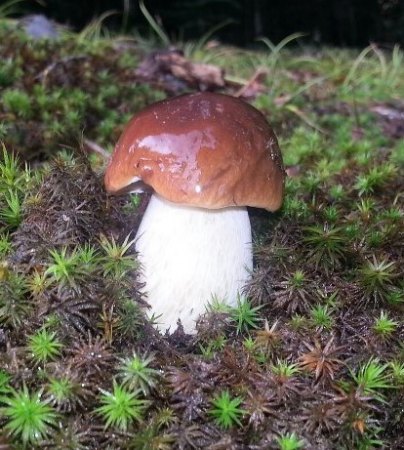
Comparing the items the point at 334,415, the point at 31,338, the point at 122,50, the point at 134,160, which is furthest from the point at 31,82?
the point at 334,415

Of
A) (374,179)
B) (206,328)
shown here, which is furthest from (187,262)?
(374,179)

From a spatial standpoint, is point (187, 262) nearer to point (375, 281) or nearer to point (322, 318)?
point (322, 318)

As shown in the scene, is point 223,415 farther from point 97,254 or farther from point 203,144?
point 203,144

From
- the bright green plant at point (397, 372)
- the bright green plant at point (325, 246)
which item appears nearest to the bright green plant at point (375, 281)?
the bright green plant at point (325, 246)

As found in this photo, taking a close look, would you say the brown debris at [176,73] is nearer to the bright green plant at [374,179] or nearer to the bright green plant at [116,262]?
the bright green plant at [374,179]

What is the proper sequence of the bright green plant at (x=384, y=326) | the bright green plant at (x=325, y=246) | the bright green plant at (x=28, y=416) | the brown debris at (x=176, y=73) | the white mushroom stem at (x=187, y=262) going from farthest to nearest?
1. the brown debris at (x=176, y=73)
2. the bright green plant at (x=325, y=246)
3. the white mushroom stem at (x=187, y=262)
4. the bright green plant at (x=384, y=326)
5. the bright green plant at (x=28, y=416)

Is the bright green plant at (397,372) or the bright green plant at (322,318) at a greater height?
the bright green plant at (322,318)

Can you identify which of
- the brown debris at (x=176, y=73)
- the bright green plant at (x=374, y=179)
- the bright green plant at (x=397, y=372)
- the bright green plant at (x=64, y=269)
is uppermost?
the bright green plant at (x=64, y=269)
